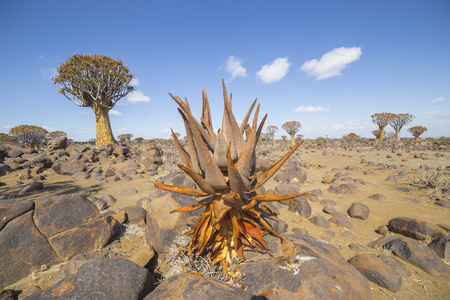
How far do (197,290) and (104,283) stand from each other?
1057 millimetres

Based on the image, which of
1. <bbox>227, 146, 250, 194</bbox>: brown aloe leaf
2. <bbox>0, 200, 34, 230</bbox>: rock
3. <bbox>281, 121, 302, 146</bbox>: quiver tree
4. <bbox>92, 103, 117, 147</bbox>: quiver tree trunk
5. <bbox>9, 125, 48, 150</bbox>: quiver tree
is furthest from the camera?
<bbox>281, 121, 302, 146</bbox>: quiver tree

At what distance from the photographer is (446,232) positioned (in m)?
3.40

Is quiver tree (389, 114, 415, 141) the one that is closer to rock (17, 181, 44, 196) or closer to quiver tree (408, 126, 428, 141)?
quiver tree (408, 126, 428, 141)

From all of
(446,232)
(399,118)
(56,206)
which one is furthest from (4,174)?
(399,118)

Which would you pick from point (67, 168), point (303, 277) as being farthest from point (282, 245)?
point (67, 168)

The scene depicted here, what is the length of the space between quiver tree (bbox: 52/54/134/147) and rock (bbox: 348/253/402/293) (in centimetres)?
2101

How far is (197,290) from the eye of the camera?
4.45 feet

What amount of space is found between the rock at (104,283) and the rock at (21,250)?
5.95 ft

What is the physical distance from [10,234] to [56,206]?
2.06ft

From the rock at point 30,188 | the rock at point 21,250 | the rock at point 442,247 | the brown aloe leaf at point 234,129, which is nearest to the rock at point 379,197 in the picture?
the rock at point 442,247

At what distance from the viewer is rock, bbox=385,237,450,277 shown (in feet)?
8.59

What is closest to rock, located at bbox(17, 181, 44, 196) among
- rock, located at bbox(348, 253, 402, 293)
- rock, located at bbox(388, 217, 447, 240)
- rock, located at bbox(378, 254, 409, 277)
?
rock, located at bbox(348, 253, 402, 293)

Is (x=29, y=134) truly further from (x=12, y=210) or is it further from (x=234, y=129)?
(x=234, y=129)

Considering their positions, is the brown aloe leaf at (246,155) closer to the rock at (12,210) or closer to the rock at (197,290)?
the rock at (197,290)
